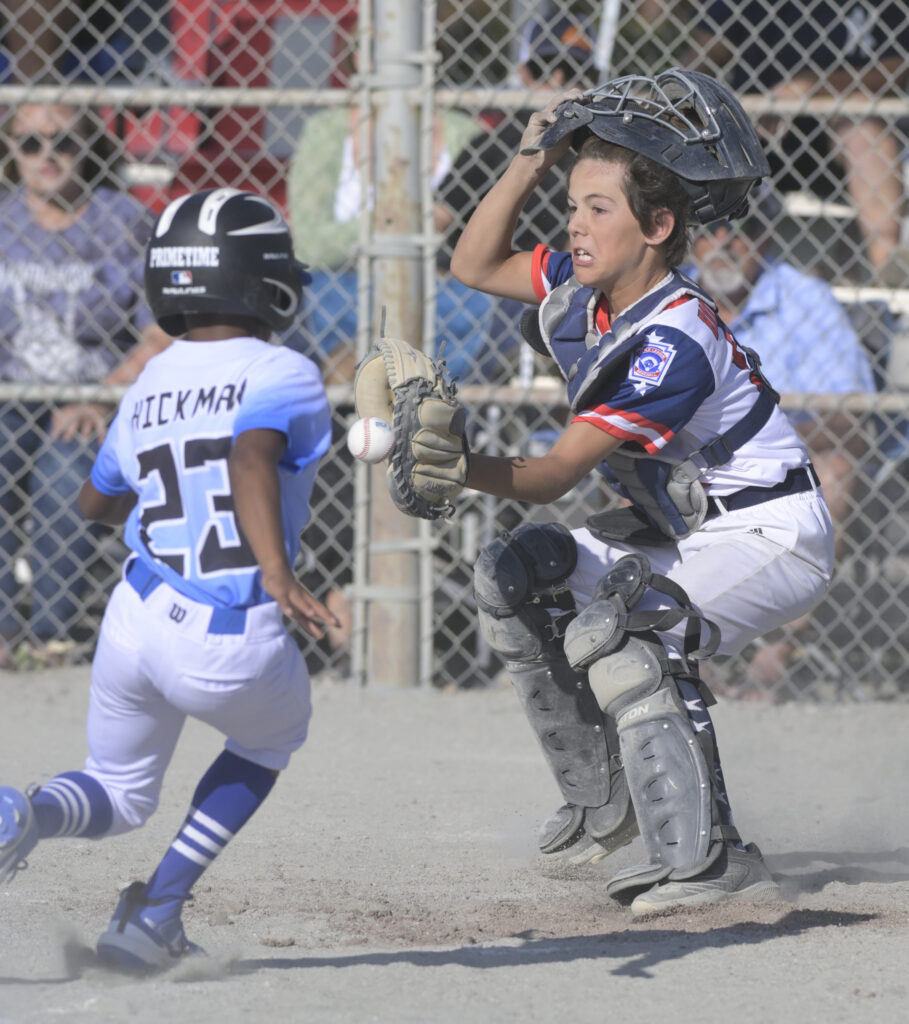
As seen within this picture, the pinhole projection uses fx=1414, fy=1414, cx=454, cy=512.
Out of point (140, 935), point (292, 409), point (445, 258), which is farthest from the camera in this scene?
point (445, 258)

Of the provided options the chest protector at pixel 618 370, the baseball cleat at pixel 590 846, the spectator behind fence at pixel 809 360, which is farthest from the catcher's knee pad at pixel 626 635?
the spectator behind fence at pixel 809 360

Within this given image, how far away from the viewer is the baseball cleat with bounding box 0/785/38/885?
7.60ft

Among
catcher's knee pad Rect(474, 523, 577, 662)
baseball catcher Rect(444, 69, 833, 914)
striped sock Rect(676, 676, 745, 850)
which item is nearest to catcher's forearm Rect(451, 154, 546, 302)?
baseball catcher Rect(444, 69, 833, 914)

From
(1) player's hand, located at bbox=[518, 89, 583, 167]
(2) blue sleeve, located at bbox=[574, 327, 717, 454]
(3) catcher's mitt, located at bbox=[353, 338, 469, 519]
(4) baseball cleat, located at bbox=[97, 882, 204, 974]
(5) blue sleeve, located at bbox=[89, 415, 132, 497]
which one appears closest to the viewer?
(4) baseball cleat, located at bbox=[97, 882, 204, 974]

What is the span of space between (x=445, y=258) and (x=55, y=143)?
164 centimetres

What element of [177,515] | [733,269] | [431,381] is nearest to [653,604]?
[431,381]

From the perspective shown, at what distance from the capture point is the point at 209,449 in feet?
8.32

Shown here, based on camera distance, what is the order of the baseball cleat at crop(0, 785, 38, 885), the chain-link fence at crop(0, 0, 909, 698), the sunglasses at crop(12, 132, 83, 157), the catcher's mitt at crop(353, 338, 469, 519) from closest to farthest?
the baseball cleat at crop(0, 785, 38, 885) → the catcher's mitt at crop(353, 338, 469, 519) → the chain-link fence at crop(0, 0, 909, 698) → the sunglasses at crop(12, 132, 83, 157)

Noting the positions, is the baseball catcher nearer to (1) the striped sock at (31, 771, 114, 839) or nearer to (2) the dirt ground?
(2) the dirt ground

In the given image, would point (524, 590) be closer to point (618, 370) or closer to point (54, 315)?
point (618, 370)

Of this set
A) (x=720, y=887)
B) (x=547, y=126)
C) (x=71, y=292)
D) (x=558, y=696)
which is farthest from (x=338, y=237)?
(x=720, y=887)

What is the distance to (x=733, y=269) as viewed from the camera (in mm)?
5566

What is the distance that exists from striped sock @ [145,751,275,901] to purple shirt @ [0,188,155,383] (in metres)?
3.41

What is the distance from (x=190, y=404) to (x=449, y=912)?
124cm
